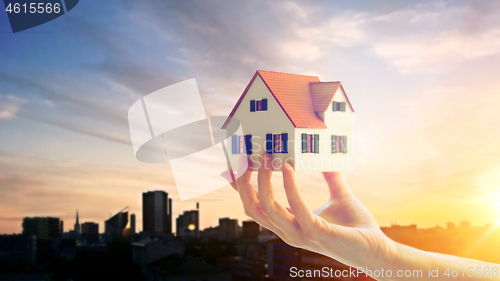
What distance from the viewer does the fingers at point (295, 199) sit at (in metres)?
6.02

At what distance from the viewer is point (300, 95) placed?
6.78 m

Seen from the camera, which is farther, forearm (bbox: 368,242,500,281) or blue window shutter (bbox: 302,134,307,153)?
forearm (bbox: 368,242,500,281)

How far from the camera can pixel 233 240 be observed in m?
66.7

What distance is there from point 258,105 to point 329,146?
127 centimetres

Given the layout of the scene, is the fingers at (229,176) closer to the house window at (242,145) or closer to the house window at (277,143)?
the house window at (242,145)

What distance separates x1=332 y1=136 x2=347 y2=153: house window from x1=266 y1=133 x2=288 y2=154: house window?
0.85m

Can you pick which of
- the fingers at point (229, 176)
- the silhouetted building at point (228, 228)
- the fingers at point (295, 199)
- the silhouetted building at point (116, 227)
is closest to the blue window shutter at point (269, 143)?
the fingers at point (295, 199)

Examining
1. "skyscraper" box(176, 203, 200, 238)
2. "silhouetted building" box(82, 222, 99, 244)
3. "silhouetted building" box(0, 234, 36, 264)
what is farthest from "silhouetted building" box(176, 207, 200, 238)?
"silhouetted building" box(0, 234, 36, 264)

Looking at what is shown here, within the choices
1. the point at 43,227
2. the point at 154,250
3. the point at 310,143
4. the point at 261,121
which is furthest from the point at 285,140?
the point at 43,227

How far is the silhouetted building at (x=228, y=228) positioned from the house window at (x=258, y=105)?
64988 mm

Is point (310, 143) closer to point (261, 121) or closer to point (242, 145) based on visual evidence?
point (261, 121)

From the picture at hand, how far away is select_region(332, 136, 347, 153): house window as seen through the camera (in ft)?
21.9

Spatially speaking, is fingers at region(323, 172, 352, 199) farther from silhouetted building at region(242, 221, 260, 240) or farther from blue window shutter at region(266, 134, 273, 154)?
silhouetted building at region(242, 221, 260, 240)

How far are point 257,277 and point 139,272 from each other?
1464 cm
